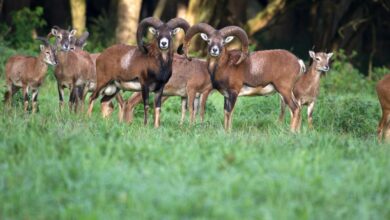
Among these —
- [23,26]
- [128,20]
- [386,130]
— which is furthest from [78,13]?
[386,130]

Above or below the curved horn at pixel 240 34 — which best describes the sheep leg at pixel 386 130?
below

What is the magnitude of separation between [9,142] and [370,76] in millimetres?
15229

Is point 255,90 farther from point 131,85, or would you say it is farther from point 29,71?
point 29,71

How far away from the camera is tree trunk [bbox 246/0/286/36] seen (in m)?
24.9

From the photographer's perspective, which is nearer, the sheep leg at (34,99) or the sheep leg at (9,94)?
the sheep leg at (34,99)

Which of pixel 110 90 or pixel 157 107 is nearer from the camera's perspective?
pixel 157 107

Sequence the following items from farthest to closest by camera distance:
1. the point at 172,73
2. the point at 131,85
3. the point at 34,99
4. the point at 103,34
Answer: the point at 103,34 → the point at 172,73 → the point at 34,99 → the point at 131,85

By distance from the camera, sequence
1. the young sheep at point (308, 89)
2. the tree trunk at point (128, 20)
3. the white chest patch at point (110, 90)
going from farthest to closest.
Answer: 1. the tree trunk at point (128, 20)
2. the young sheep at point (308, 89)
3. the white chest patch at point (110, 90)

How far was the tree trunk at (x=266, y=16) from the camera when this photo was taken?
24.9m

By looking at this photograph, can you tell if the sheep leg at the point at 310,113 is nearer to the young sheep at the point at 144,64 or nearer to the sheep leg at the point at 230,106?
the sheep leg at the point at 230,106

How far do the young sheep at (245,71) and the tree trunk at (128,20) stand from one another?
7.60 metres

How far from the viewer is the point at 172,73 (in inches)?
706

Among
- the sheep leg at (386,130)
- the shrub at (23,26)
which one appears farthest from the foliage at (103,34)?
the sheep leg at (386,130)

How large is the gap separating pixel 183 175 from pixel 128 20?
1482 cm
